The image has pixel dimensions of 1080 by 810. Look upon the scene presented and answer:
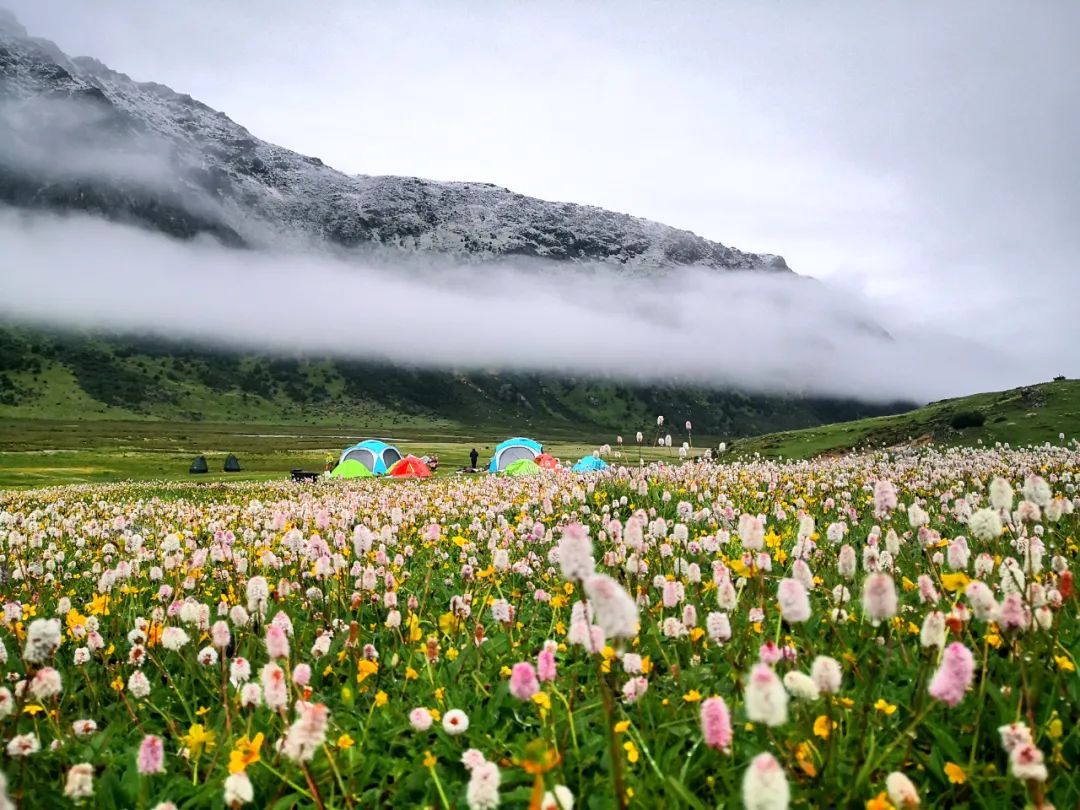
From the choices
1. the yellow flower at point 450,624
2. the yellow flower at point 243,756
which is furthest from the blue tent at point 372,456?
the yellow flower at point 243,756

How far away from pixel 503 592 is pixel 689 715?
3488 mm

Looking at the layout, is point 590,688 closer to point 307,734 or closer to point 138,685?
point 307,734

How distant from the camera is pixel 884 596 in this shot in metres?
2.74

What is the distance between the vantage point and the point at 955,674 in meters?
2.35

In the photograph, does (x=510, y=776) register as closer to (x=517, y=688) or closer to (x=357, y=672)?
(x=517, y=688)

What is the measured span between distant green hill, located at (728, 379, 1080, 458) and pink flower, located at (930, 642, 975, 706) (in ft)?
95.0

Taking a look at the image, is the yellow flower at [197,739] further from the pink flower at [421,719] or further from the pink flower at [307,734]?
the pink flower at [307,734]

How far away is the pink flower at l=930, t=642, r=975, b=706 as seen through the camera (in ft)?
7.59

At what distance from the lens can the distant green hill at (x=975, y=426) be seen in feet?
107

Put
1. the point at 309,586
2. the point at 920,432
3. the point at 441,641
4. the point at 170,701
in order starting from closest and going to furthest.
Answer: the point at 170,701 < the point at 441,641 < the point at 309,586 < the point at 920,432

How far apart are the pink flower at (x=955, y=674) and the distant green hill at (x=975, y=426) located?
95.0 ft

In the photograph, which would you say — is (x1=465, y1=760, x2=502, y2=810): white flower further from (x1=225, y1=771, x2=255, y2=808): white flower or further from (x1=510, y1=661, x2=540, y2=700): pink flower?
(x1=225, y1=771, x2=255, y2=808): white flower

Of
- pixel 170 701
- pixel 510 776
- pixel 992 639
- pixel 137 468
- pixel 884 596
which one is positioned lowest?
pixel 137 468

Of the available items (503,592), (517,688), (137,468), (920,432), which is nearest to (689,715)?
(517,688)
